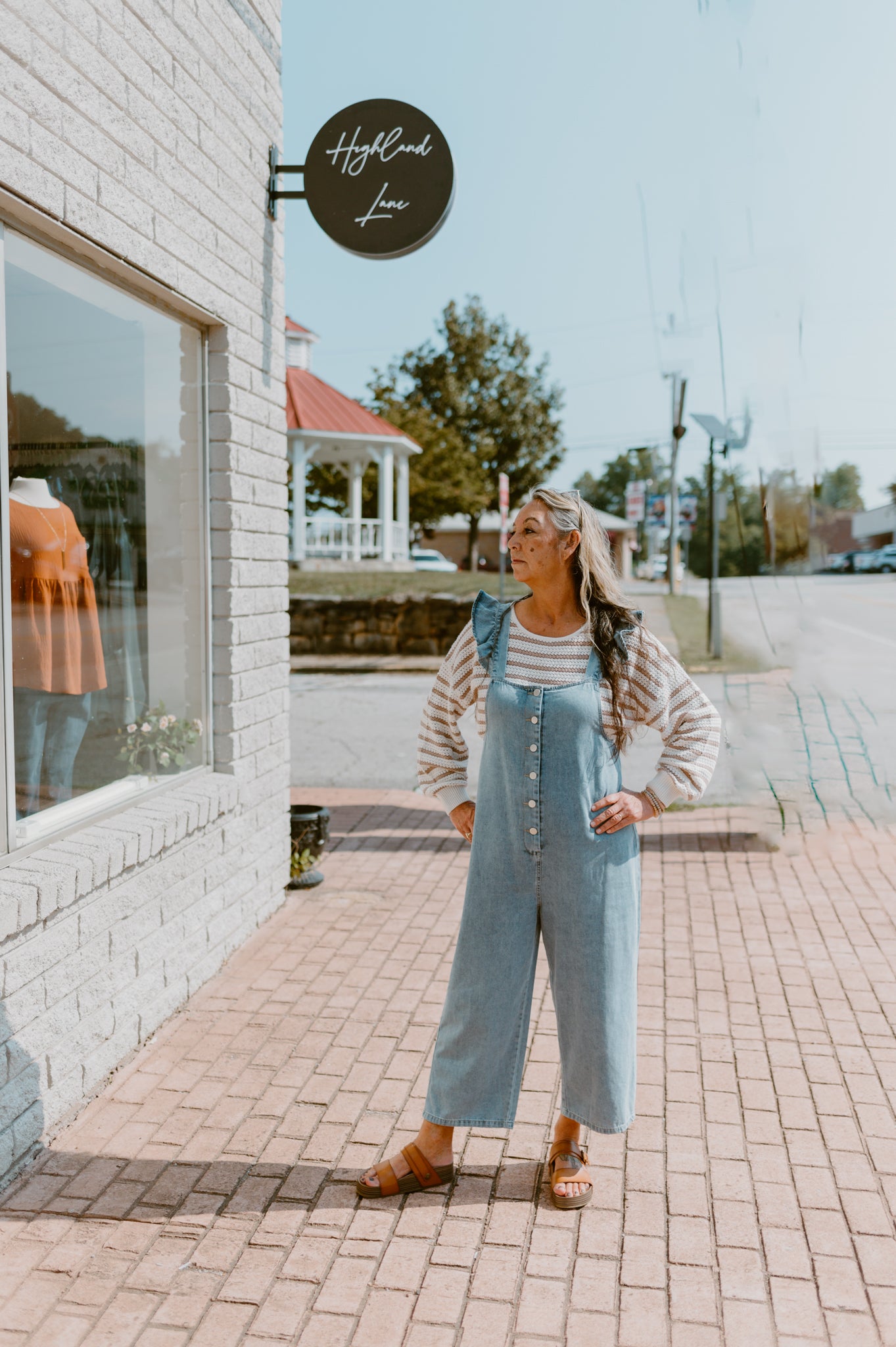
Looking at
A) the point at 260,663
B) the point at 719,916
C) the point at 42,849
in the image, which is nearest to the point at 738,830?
the point at 719,916

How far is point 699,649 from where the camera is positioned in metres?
20.2

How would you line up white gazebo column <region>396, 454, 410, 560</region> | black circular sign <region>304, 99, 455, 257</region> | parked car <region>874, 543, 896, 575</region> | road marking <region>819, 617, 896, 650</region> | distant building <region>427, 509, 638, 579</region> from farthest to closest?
1. distant building <region>427, 509, 638, 579</region>
2. white gazebo column <region>396, 454, 410, 560</region>
3. road marking <region>819, 617, 896, 650</region>
4. parked car <region>874, 543, 896, 575</region>
5. black circular sign <region>304, 99, 455, 257</region>

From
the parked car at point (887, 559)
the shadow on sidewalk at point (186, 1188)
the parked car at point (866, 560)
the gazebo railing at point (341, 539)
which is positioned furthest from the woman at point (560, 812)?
the gazebo railing at point (341, 539)

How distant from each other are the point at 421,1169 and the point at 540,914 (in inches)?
32.3

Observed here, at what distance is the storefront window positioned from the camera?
11.8ft

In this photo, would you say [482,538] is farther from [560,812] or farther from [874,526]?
[560,812]

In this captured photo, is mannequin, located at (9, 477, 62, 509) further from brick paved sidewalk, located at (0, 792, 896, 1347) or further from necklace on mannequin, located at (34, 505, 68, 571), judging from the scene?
brick paved sidewalk, located at (0, 792, 896, 1347)

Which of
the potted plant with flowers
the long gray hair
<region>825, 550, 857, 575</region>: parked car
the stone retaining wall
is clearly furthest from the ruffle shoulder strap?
the stone retaining wall

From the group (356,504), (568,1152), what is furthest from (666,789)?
(356,504)

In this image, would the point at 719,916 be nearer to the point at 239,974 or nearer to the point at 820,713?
the point at 820,713

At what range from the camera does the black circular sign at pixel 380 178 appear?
16.1 ft

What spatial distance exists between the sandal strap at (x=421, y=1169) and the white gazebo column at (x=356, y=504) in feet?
81.5

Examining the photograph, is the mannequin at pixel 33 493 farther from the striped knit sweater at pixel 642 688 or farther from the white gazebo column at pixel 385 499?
the white gazebo column at pixel 385 499

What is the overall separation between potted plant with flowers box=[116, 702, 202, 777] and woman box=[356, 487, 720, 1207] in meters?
1.81
